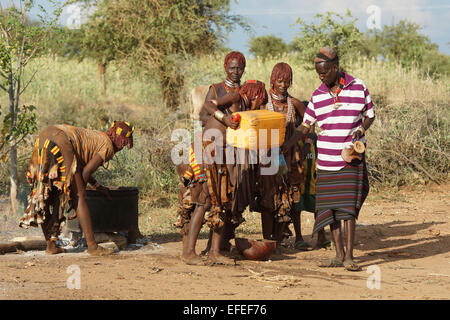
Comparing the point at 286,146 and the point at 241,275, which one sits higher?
the point at 286,146

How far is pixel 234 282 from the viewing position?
17.8ft

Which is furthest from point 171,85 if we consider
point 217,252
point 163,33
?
point 217,252

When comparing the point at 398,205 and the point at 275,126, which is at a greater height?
the point at 275,126

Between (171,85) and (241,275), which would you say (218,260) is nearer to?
(241,275)

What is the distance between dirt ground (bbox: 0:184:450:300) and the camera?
501cm

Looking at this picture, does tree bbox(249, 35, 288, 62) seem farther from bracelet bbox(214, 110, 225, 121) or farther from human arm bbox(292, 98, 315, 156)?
bracelet bbox(214, 110, 225, 121)

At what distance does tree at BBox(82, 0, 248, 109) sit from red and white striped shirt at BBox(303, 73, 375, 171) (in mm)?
9926

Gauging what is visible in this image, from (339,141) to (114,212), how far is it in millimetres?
2488

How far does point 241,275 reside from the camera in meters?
5.73

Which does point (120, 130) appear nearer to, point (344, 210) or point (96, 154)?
point (96, 154)

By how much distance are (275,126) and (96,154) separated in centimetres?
181

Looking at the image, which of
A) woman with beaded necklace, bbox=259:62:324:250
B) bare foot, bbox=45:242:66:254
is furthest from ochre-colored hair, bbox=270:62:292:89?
bare foot, bbox=45:242:66:254

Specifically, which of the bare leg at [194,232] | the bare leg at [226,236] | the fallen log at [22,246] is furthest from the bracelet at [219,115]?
the fallen log at [22,246]

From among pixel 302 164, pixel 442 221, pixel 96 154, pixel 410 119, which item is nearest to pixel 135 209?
pixel 96 154
